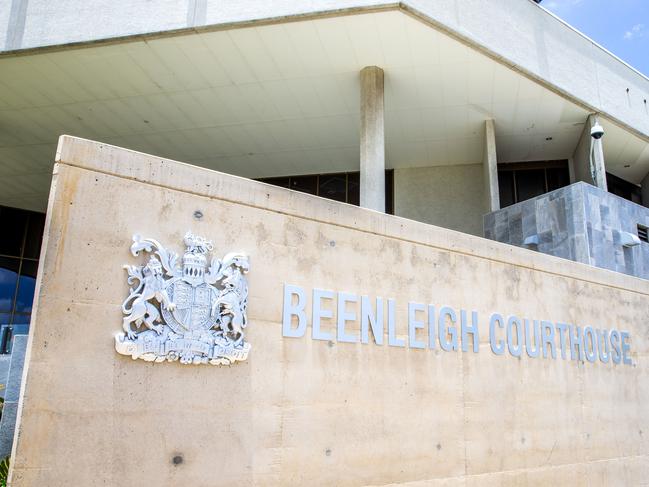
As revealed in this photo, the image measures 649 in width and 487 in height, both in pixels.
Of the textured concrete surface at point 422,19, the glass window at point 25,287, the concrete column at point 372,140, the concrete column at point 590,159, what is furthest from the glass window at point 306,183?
the glass window at point 25,287

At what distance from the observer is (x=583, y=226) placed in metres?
13.0

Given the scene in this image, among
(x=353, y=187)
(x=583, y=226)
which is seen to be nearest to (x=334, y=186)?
(x=353, y=187)

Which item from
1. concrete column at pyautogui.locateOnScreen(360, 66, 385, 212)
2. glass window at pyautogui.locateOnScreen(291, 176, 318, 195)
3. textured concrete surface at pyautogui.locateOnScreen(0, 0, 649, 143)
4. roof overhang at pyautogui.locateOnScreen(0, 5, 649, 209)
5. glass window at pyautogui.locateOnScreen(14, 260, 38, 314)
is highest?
textured concrete surface at pyautogui.locateOnScreen(0, 0, 649, 143)

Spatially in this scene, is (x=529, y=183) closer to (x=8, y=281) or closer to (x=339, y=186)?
(x=339, y=186)

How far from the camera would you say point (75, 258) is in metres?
5.12

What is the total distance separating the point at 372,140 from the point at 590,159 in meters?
6.85

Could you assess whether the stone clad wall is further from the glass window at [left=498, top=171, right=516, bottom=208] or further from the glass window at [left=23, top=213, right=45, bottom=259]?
the glass window at [left=23, top=213, right=45, bottom=259]

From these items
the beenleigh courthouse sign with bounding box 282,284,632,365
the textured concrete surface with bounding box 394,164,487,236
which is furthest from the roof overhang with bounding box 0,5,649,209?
the beenleigh courthouse sign with bounding box 282,284,632,365

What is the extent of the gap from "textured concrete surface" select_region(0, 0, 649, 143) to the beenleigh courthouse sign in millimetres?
6203

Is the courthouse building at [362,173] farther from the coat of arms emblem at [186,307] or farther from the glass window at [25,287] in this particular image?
the glass window at [25,287]

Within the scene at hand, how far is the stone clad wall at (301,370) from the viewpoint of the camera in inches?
195

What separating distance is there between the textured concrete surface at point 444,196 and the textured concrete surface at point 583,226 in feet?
9.46

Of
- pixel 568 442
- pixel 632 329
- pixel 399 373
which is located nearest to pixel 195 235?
pixel 399 373

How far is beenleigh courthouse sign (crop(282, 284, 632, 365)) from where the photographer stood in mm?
6508
